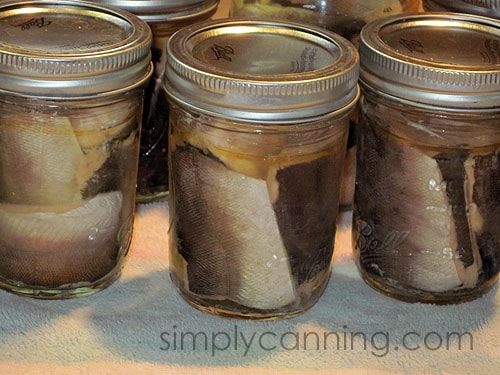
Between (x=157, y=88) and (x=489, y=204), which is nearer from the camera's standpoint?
(x=489, y=204)

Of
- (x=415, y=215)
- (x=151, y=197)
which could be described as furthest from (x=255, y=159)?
(x=151, y=197)

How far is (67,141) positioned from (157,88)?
186 millimetres

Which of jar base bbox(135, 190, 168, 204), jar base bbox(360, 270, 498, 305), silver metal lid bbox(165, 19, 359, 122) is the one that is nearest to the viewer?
silver metal lid bbox(165, 19, 359, 122)

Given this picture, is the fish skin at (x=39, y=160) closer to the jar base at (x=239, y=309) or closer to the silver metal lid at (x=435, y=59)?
the jar base at (x=239, y=309)

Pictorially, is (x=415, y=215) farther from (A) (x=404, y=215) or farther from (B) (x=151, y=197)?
(B) (x=151, y=197)

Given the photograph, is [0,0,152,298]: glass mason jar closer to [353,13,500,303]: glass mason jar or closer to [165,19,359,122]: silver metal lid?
[165,19,359,122]: silver metal lid

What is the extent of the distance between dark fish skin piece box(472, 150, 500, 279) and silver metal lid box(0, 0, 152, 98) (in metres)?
0.28

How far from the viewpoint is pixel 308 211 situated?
746mm

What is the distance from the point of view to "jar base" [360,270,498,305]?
803mm

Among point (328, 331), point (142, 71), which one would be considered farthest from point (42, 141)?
point (328, 331)

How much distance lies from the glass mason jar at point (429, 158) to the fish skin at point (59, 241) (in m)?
0.22

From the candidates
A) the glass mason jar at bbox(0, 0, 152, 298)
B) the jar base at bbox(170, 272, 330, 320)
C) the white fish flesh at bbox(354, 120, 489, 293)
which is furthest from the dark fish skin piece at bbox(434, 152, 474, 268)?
the glass mason jar at bbox(0, 0, 152, 298)

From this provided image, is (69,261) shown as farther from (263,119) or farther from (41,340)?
(263,119)

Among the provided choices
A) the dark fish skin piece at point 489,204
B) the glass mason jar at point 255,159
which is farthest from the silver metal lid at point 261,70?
the dark fish skin piece at point 489,204
